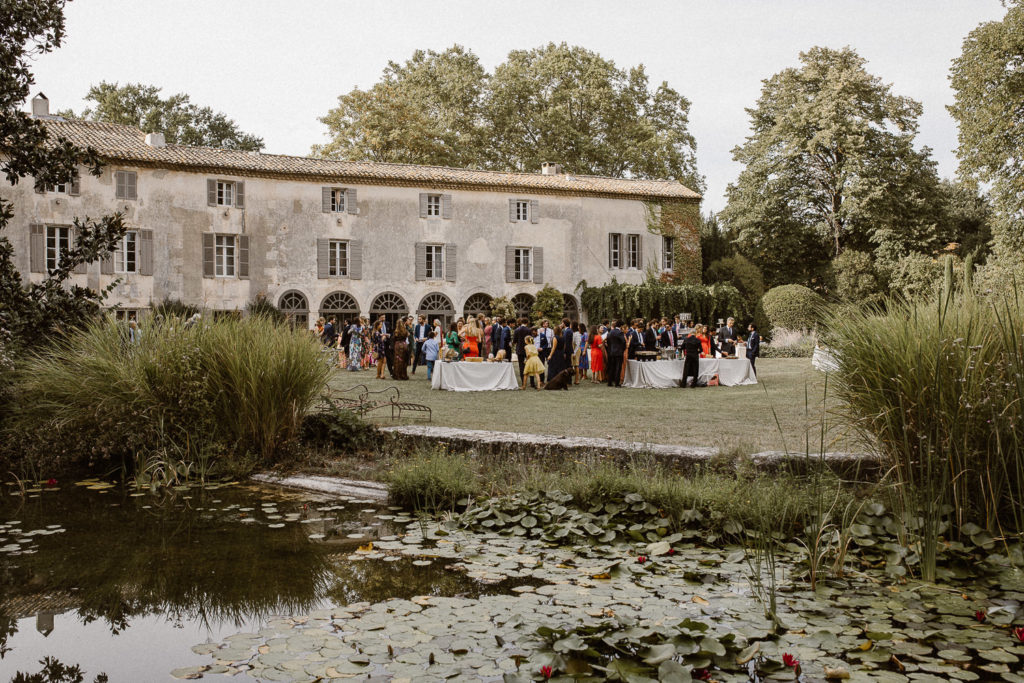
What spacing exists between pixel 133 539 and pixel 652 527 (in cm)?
322

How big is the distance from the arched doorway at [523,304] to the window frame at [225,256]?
10.5m

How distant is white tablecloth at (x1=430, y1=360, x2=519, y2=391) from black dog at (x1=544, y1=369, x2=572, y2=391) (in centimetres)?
75

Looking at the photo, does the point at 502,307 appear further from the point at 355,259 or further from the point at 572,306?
the point at 355,259

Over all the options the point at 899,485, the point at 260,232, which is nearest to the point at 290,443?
the point at 899,485

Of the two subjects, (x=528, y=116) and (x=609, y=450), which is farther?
(x=528, y=116)

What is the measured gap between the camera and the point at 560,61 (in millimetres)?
37812

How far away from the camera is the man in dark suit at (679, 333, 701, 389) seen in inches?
661

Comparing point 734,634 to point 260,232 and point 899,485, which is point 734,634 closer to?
point 899,485

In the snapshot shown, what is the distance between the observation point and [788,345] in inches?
1159

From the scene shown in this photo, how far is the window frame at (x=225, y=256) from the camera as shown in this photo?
2878cm

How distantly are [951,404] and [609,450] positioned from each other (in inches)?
105

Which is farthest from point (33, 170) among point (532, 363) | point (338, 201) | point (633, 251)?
point (633, 251)

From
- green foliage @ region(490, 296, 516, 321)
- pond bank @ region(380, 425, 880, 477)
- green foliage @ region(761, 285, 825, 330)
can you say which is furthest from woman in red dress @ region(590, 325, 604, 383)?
green foliage @ region(761, 285, 825, 330)

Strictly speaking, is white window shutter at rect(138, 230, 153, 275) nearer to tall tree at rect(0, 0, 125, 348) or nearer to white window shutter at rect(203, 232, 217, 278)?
white window shutter at rect(203, 232, 217, 278)
